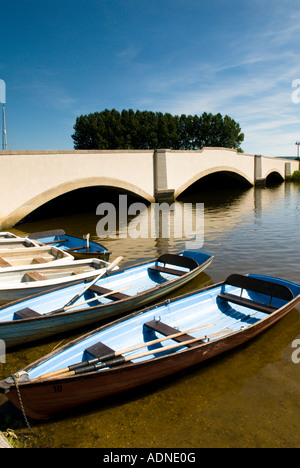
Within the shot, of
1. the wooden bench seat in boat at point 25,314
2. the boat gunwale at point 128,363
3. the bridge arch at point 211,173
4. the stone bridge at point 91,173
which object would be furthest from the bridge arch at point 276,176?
the wooden bench seat in boat at point 25,314

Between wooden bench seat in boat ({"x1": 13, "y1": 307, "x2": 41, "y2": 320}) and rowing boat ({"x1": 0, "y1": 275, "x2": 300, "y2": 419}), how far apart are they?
175 centimetres

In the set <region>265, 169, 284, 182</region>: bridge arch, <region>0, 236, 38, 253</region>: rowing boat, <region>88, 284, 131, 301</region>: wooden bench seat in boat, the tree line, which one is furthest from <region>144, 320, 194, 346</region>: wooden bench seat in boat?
the tree line

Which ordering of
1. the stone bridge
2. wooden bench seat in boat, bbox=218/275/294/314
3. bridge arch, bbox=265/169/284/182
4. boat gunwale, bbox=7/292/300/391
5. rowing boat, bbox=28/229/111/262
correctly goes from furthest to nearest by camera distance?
bridge arch, bbox=265/169/284/182
the stone bridge
rowing boat, bbox=28/229/111/262
wooden bench seat in boat, bbox=218/275/294/314
boat gunwale, bbox=7/292/300/391

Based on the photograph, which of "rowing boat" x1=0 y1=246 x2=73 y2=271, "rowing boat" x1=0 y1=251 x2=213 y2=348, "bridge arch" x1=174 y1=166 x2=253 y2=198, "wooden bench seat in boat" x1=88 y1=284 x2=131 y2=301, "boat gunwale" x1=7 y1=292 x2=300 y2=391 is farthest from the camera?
"bridge arch" x1=174 y1=166 x2=253 y2=198

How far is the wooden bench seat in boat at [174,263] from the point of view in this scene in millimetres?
9352

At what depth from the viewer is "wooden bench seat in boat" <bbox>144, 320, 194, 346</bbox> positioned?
19.4 feet

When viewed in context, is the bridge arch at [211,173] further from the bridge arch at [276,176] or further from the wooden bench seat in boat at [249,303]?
the wooden bench seat in boat at [249,303]

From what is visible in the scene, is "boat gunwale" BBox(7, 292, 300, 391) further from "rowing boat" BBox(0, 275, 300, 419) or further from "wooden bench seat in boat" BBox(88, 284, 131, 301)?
"wooden bench seat in boat" BBox(88, 284, 131, 301)

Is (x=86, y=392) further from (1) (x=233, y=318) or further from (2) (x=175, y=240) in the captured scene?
(2) (x=175, y=240)

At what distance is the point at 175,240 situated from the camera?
52.4 ft

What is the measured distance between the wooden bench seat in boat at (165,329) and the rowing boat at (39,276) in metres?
2.78

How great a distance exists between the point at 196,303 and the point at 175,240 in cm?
850

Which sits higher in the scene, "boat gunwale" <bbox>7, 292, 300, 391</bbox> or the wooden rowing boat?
the wooden rowing boat
